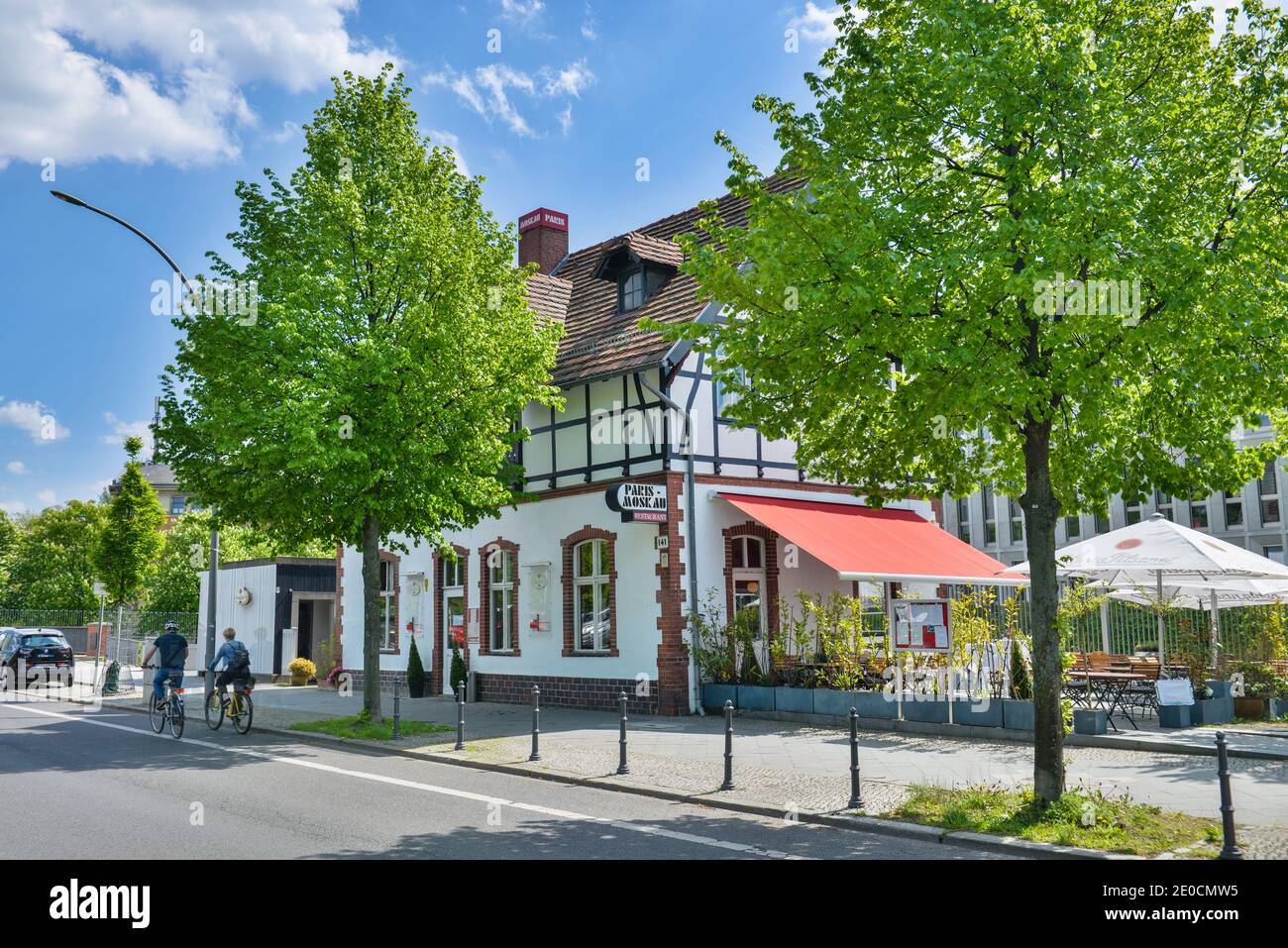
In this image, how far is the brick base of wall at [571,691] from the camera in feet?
65.9

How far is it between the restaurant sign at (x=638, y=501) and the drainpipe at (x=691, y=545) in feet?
1.88

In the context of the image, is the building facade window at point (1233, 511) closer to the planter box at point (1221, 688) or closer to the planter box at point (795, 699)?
the planter box at point (1221, 688)

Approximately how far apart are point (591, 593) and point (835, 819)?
39.5 feet

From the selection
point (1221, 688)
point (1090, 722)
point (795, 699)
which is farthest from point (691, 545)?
point (1221, 688)

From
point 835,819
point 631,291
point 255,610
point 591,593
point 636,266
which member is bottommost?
point 835,819

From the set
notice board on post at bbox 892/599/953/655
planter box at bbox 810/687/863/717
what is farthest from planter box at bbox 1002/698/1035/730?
planter box at bbox 810/687/863/717

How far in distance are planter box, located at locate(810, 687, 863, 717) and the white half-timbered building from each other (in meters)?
2.04

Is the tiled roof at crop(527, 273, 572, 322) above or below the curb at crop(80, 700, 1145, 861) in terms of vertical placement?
above

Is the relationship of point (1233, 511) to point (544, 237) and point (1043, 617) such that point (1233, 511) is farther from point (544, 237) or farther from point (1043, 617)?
point (1043, 617)

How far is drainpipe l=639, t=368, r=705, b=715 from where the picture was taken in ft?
65.1

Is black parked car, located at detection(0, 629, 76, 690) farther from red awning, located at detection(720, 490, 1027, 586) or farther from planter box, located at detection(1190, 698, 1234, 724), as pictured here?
planter box, located at detection(1190, 698, 1234, 724)

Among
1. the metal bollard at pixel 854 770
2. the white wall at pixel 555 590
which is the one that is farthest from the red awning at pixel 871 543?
the metal bollard at pixel 854 770

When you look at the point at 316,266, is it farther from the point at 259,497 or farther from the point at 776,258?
the point at 776,258

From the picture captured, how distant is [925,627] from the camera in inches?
639
